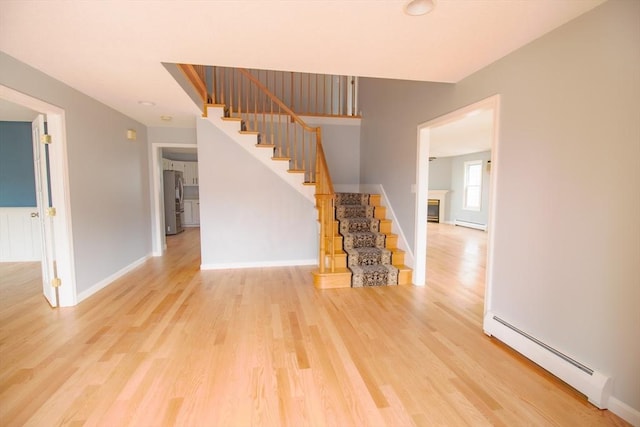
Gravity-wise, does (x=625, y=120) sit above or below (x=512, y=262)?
above

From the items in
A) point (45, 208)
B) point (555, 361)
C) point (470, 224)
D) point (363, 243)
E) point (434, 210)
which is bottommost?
point (555, 361)

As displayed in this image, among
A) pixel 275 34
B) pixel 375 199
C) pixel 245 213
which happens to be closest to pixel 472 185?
pixel 375 199

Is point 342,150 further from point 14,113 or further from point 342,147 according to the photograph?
point 14,113

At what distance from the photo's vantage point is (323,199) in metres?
3.69

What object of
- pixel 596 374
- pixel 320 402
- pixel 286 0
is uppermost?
pixel 286 0

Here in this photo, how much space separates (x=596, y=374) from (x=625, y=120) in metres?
1.44

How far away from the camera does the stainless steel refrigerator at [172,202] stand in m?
7.23

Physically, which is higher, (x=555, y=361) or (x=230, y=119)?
(x=230, y=119)

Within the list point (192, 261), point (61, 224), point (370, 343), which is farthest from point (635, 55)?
point (192, 261)

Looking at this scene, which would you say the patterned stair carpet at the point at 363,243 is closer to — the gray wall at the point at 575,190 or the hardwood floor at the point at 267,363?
the hardwood floor at the point at 267,363

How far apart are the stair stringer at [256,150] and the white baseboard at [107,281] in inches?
98.4

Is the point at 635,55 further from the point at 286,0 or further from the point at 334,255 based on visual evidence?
the point at 334,255

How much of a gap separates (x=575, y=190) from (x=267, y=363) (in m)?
2.34

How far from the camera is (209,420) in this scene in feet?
5.02
